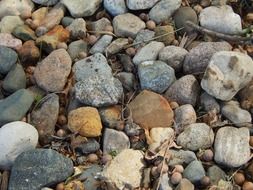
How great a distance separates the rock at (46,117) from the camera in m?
2.29

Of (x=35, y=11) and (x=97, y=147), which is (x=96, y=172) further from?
(x=35, y=11)

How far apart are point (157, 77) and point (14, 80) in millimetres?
653

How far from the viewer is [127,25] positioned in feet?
8.51

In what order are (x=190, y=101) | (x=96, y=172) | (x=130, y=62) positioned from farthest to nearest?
(x=130, y=62) < (x=190, y=101) < (x=96, y=172)

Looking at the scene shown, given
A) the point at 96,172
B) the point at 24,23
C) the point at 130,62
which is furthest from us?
the point at 24,23

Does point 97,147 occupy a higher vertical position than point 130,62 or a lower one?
lower

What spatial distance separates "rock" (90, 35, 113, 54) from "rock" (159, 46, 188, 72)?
285 mm

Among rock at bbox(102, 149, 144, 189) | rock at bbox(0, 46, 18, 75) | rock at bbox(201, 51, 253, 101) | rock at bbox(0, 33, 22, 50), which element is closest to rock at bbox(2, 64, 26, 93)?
rock at bbox(0, 46, 18, 75)

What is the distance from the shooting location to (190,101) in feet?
7.66

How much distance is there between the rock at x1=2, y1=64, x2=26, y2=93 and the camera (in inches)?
94.7

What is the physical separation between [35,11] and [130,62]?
2.00 feet

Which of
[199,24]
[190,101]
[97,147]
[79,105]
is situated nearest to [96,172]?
[97,147]

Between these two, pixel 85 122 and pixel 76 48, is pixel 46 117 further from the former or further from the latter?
pixel 76 48

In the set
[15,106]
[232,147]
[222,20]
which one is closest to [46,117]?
[15,106]
